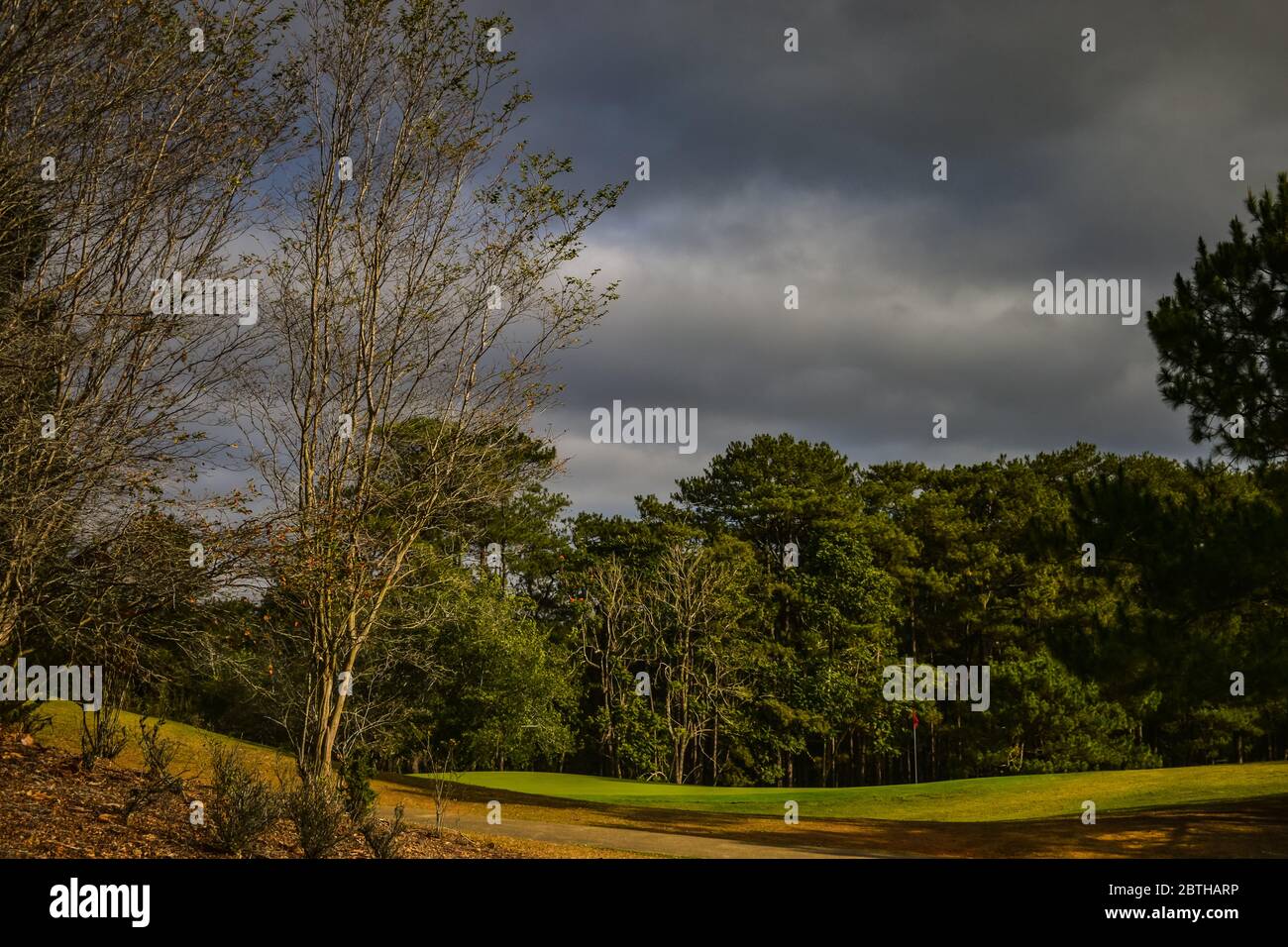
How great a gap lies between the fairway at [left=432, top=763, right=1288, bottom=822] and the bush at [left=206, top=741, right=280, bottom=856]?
11.5 metres

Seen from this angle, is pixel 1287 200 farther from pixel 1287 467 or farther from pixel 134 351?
pixel 134 351

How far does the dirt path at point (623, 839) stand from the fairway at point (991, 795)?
4538 millimetres

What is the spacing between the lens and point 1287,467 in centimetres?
1227

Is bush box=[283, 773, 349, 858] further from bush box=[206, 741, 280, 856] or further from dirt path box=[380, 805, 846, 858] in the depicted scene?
dirt path box=[380, 805, 846, 858]

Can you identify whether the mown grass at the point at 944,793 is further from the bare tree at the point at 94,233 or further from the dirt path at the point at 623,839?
the bare tree at the point at 94,233

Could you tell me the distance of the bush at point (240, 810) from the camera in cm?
802

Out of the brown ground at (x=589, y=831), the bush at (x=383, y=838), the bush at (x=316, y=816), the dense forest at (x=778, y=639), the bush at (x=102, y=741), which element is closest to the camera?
the brown ground at (x=589, y=831)

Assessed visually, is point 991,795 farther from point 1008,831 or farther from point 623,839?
point 623,839

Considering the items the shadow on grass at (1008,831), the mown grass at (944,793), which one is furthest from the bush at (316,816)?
the mown grass at (944,793)

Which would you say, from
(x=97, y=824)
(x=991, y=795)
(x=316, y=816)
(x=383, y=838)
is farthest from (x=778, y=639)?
(x=97, y=824)

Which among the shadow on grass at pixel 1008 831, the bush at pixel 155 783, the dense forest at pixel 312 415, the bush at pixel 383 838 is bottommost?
the shadow on grass at pixel 1008 831

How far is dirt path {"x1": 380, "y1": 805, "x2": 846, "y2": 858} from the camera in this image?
494 inches
